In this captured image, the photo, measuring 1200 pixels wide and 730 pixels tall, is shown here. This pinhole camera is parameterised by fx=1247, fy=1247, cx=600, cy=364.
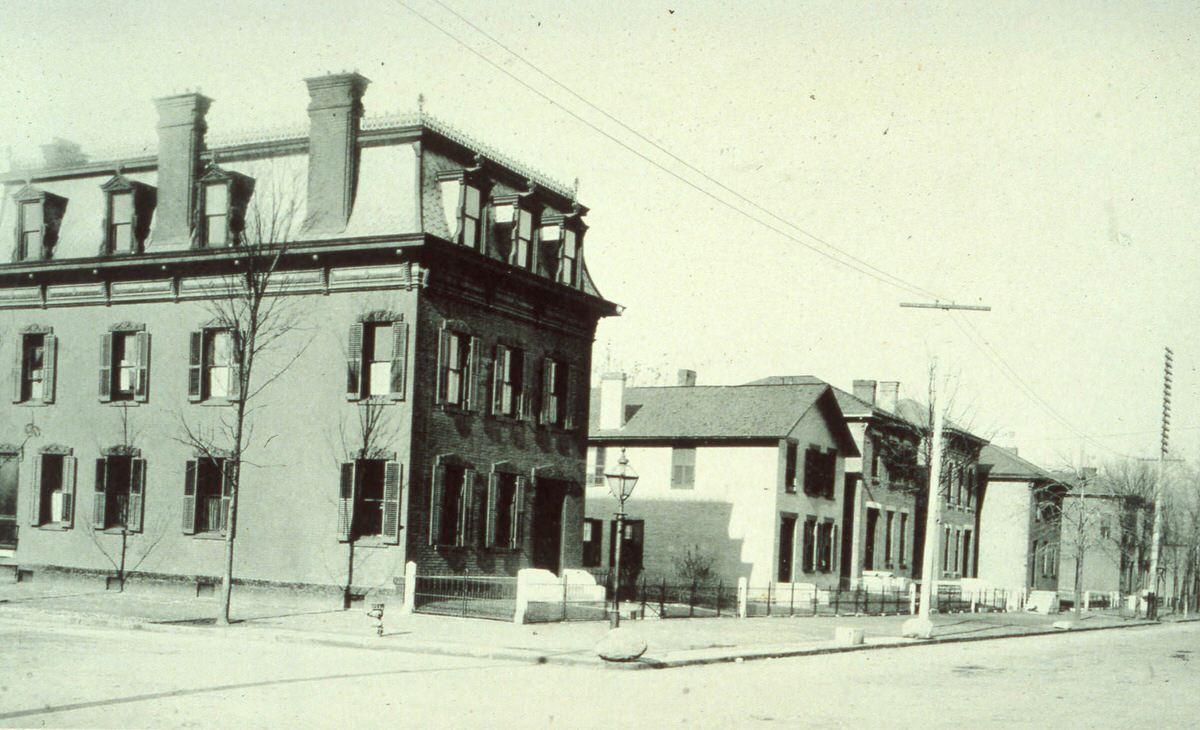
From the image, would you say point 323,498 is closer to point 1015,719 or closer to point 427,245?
point 427,245

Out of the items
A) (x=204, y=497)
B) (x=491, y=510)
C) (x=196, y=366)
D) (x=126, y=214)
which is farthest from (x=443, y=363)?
(x=126, y=214)

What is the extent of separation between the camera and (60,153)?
34688 mm

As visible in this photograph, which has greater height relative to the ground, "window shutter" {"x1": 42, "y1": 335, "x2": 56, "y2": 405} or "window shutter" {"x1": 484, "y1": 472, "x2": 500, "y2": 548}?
"window shutter" {"x1": 42, "y1": 335, "x2": 56, "y2": 405}

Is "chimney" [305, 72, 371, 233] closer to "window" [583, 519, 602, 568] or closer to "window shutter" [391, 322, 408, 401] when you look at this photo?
"window shutter" [391, 322, 408, 401]

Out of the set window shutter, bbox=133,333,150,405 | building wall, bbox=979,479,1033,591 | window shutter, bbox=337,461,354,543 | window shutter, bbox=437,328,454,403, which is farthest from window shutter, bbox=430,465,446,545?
building wall, bbox=979,479,1033,591

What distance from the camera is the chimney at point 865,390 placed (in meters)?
59.6

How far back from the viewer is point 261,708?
12375mm

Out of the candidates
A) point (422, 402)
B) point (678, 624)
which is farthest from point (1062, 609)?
point (422, 402)

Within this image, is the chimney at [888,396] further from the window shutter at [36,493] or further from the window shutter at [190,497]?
the window shutter at [36,493]

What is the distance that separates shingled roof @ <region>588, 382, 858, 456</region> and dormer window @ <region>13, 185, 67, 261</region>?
64.2ft

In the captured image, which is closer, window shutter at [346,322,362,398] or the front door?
window shutter at [346,322,362,398]

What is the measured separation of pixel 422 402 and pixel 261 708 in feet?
55.2

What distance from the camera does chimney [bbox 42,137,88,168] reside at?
3450 cm

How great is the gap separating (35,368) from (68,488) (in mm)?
3721
